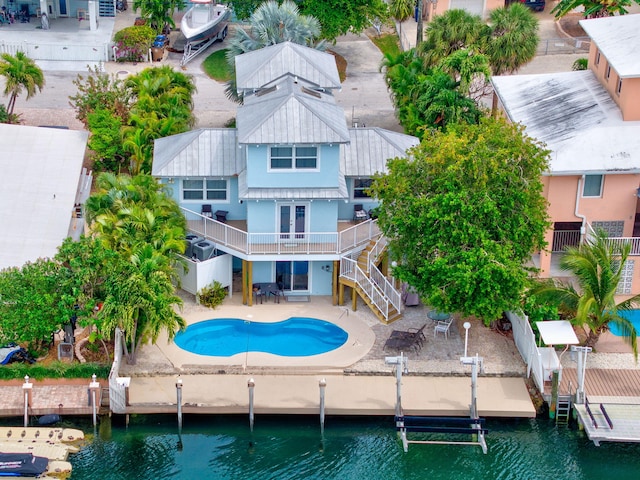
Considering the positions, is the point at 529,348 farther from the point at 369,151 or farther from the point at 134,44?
the point at 134,44

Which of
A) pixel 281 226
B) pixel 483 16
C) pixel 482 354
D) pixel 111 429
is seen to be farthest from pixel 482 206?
pixel 483 16

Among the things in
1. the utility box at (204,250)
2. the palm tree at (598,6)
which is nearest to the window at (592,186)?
the utility box at (204,250)

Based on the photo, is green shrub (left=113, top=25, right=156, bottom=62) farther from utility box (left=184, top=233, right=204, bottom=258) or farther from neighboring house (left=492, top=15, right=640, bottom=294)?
neighboring house (left=492, top=15, right=640, bottom=294)

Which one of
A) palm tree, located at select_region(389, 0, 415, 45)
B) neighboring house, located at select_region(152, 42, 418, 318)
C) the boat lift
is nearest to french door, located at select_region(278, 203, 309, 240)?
neighboring house, located at select_region(152, 42, 418, 318)

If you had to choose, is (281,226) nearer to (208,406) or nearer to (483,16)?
(208,406)

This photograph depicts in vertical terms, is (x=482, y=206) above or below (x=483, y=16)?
below

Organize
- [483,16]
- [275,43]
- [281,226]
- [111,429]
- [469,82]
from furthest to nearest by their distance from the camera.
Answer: [483,16] → [275,43] → [469,82] → [281,226] → [111,429]

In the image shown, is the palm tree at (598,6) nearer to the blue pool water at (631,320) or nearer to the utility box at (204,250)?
the blue pool water at (631,320)
